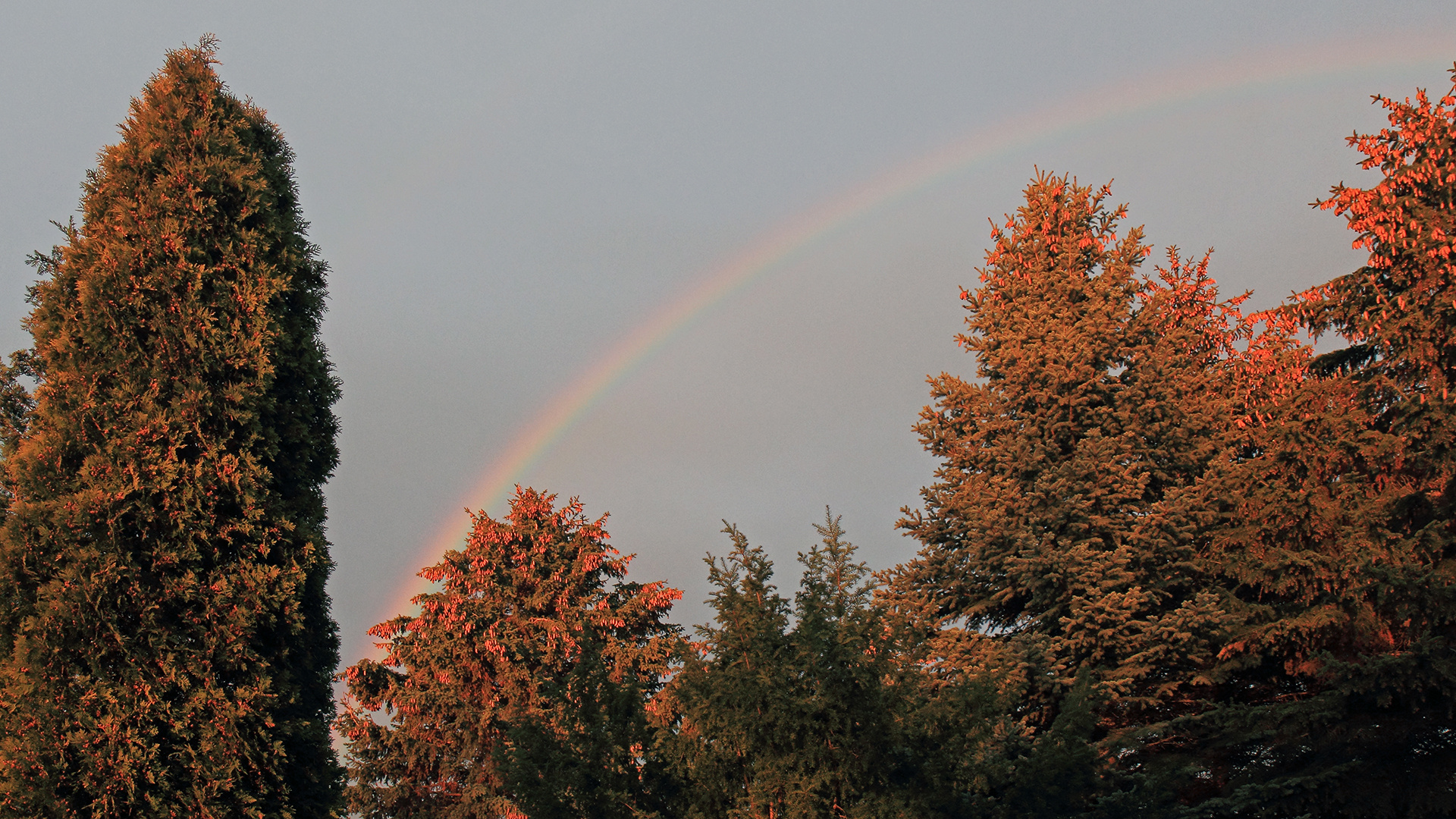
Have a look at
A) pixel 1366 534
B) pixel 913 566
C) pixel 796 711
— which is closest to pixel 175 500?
pixel 796 711

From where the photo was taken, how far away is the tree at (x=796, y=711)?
22.8ft

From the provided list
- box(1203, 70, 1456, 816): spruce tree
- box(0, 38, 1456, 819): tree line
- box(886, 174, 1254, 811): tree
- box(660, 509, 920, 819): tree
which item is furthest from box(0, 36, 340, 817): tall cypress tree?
box(1203, 70, 1456, 816): spruce tree

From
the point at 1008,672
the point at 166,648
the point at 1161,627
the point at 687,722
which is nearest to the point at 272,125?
the point at 166,648

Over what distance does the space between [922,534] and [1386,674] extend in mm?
7745

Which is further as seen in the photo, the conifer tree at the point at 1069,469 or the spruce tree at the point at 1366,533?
the conifer tree at the point at 1069,469

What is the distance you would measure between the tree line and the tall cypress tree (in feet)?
0.12

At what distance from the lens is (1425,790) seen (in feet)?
40.7

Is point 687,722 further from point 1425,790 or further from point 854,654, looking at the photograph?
point 1425,790

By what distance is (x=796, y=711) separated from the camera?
6.93 metres

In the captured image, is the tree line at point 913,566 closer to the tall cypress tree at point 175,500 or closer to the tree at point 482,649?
the tall cypress tree at point 175,500

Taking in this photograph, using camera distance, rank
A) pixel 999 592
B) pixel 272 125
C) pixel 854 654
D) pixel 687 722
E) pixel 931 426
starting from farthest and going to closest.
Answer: pixel 931 426 → pixel 999 592 → pixel 272 125 → pixel 687 722 → pixel 854 654

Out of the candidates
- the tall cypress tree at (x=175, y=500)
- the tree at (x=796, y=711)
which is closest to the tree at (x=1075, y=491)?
the tree at (x=796, y=711)

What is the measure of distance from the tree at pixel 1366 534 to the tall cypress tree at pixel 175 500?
38.7ft

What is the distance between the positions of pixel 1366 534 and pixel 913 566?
7119 mm
